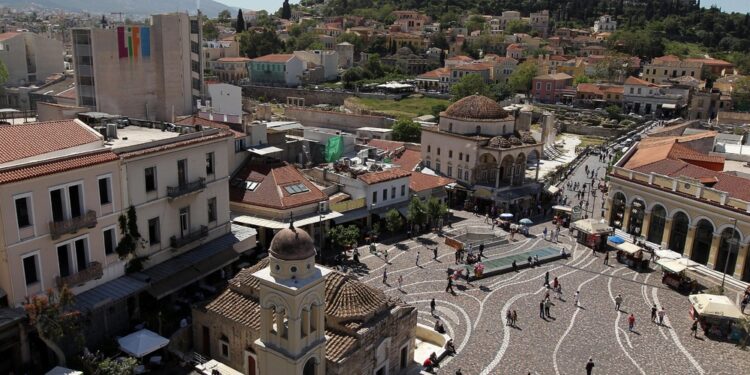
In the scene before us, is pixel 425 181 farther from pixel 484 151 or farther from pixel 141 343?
pixel 141 343

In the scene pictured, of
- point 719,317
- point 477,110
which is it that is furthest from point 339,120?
point 719,317

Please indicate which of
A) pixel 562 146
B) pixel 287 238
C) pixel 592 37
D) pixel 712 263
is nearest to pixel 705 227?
pixel 712 263

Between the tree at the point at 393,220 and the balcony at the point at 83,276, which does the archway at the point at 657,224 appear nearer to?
the tree at the point at 393,220

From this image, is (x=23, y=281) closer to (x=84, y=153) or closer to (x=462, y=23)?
(x=84, y=153)

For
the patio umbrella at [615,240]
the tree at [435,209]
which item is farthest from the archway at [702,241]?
the tree at [435,209]

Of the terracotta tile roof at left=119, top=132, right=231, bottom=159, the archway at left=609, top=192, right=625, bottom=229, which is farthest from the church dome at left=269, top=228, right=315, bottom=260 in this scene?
the archway at left=609, top=192, right=625, bottom=229

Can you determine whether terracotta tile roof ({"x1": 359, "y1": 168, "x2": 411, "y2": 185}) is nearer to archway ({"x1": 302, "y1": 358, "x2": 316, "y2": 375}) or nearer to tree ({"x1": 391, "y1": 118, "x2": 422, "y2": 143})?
archway ({"x1": 302, "y1": 358, "x2": 316, "y2": 375})

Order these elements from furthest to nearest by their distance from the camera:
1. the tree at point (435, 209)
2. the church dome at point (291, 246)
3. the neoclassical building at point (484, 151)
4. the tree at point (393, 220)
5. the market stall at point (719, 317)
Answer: the neoclassical building at point (484, 151) → the tree at point (435, 209) → the tree at point (393, 220) → the market stall at point (719, 317) → the church dome at point (291, 246)
